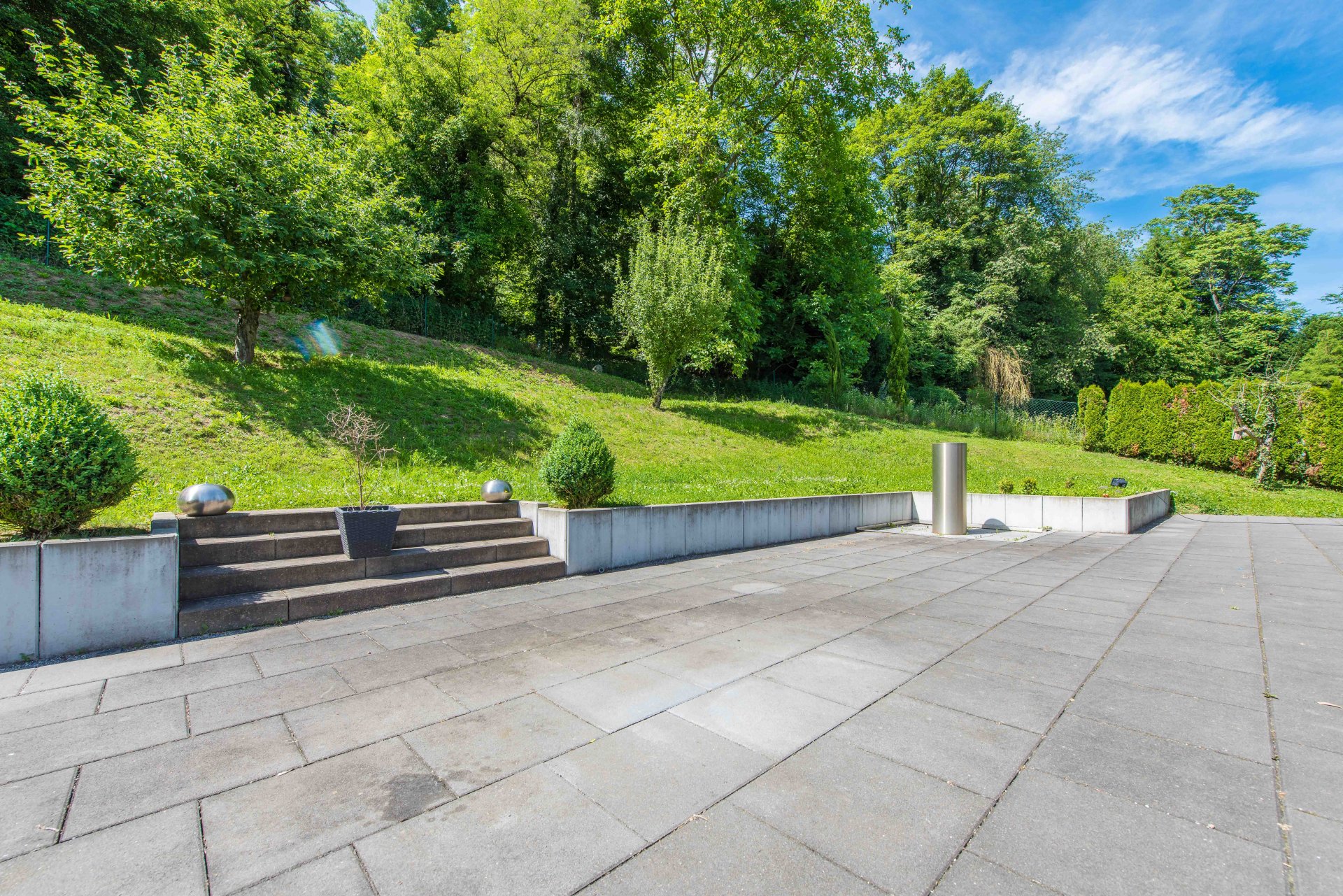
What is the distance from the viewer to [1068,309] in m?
28.6

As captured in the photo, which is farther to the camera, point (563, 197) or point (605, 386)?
point (563, 197)

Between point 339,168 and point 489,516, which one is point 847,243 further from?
point 489,516

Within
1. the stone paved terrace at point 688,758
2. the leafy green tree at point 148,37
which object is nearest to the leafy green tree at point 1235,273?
the stone paved terrace at point 688,758

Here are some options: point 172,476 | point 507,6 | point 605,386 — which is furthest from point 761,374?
point 172,476

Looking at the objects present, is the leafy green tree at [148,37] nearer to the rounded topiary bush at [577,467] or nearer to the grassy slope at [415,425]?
the grassy slope at [415,425]

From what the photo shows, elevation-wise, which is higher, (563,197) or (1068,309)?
(563,197)

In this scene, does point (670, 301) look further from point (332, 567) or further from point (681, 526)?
point (332, 567)

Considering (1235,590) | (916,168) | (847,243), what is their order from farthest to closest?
(916,168)
(847,243)
(1235,590)

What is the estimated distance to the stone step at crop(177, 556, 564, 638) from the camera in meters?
4.16

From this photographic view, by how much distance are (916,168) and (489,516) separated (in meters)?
33.2

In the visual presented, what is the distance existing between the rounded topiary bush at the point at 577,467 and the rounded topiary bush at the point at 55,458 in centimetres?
346

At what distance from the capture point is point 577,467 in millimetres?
6379

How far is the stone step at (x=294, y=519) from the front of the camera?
4957 millimetres

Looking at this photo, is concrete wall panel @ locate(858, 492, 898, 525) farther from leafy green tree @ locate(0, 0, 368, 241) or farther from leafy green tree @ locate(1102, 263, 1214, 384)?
leafy green tree @ locate(1102, 263, 1214, 384)
